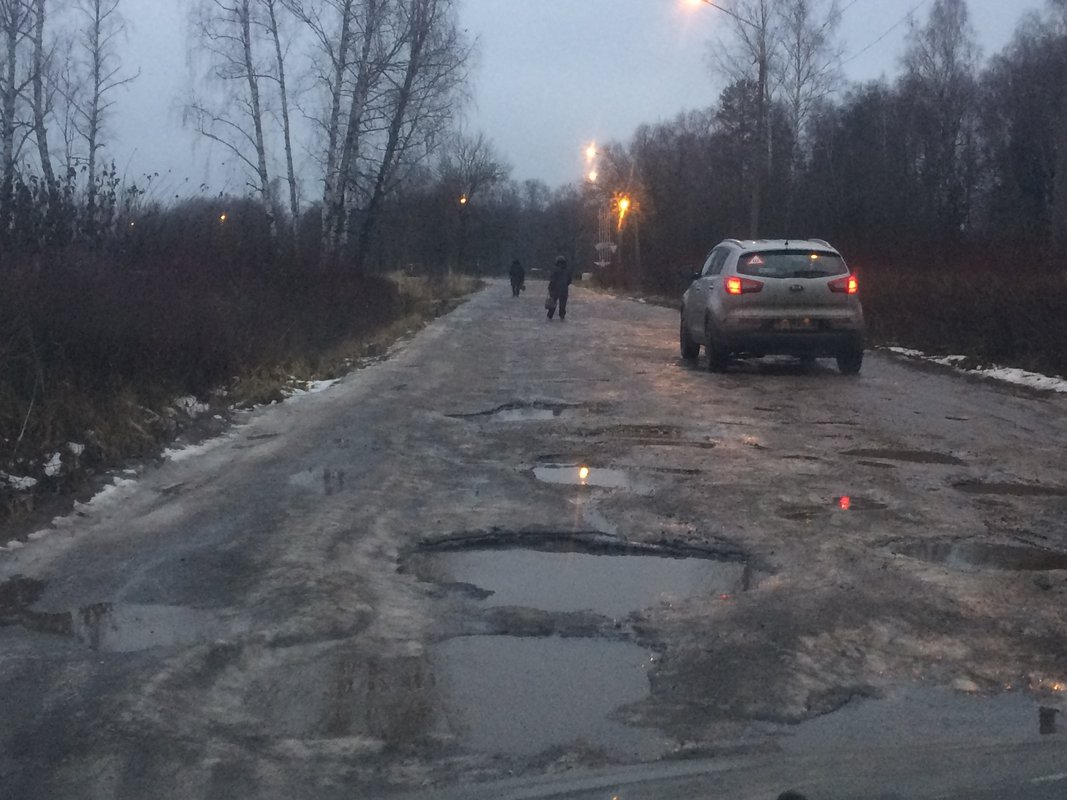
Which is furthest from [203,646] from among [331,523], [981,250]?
[981,250]

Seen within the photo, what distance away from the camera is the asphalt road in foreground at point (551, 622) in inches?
141

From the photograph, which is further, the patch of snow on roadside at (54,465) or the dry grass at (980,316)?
the dry grass at (980,316)

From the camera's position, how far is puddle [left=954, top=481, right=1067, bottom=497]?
7.64 metres

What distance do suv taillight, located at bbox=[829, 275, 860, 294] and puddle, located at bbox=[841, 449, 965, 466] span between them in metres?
6.01

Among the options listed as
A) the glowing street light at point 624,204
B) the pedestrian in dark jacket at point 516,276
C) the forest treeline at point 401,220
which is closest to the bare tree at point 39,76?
the forest treeline at point 401,220

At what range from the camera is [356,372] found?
1630cm

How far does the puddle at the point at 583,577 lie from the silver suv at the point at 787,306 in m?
9.23

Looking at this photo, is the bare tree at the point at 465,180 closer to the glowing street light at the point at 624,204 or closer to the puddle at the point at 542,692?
the glowing street light at the point at 624,204

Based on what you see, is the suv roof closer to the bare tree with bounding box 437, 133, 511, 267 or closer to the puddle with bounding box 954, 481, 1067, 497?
the puddle with bounding box 954, 481, 1067, 497

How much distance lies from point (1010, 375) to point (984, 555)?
32.3ft

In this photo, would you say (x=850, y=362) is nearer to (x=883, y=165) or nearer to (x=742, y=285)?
(x=742, y=285)

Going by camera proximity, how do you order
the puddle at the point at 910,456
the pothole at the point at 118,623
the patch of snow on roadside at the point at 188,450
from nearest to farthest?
the pothole at the point at 118,623
the puddle at the point at 910,456
the patch of snow on roadside at the point at 188,450

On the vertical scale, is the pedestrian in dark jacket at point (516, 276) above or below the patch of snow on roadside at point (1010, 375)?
above

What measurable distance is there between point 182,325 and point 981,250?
13.7 meters
